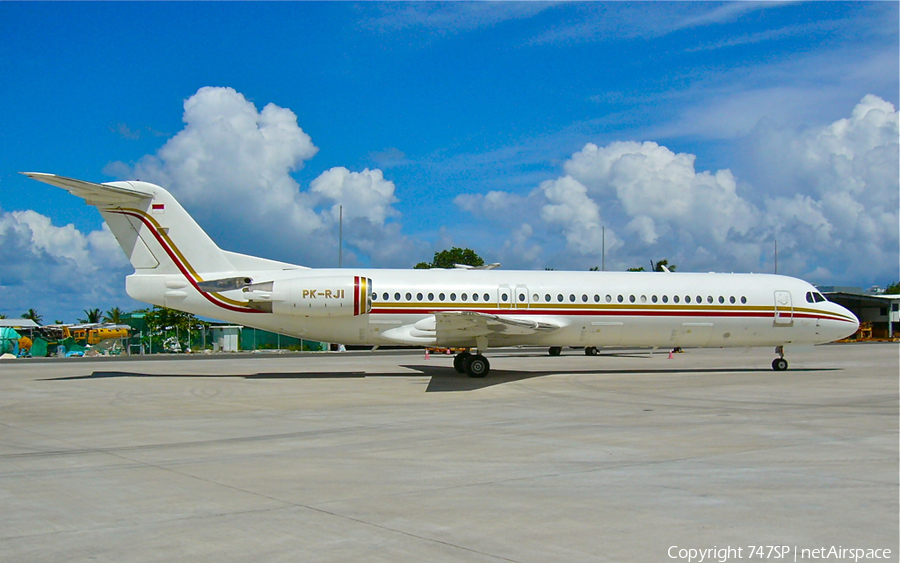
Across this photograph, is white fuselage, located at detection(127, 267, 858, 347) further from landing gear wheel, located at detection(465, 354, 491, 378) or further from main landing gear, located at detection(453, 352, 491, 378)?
landing gear wheel, located at detection(465, 354, 491, 378)

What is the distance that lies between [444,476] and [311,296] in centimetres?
1406

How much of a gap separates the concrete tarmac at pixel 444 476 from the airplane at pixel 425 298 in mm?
4974

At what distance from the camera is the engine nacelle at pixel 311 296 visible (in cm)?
2133

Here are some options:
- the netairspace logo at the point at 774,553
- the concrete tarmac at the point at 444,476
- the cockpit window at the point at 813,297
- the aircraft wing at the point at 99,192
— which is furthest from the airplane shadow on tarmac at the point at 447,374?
the netairspace logo at the point at 774,553

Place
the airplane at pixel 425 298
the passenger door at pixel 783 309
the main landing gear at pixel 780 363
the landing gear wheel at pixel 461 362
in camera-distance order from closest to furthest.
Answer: the airplane at pixel 425 298, the landing gear wheel at pixel 461 362, the passenger door at pixel 783 309, the main landing gear at pixel 780 363

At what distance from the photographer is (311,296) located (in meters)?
21.3

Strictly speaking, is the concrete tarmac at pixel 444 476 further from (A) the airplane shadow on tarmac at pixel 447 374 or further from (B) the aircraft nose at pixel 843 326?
(B) the aircraft nose at pixel 843 326

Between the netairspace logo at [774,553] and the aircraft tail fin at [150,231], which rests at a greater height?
the aircraft tail fin at [150,231]

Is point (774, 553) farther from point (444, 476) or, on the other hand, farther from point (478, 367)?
point (478, 367)

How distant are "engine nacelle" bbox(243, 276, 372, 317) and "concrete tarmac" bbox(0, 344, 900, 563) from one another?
4.65 metres

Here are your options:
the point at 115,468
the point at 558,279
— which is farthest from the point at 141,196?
the point at 115,468

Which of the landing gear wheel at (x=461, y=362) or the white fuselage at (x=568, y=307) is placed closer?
the white fuselage at (x=568, y=307)

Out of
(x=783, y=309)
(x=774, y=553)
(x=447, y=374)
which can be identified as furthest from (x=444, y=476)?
(x=783, y=309)

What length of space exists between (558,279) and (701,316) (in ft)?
16.4
